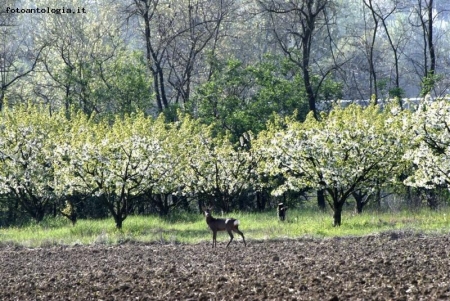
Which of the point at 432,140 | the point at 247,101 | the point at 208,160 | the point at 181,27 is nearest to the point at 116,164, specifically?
the point at 208,160

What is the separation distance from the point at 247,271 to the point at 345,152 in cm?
1072

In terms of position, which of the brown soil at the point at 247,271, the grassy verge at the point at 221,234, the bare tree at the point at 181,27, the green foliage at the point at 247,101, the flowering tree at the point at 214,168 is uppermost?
the bare tree at the point at 181,27

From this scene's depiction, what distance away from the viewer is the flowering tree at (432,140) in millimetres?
22031

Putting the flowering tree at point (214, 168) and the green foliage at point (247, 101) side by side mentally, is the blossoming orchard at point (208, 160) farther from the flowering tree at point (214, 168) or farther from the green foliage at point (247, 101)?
the green foliage at point (247, 101)

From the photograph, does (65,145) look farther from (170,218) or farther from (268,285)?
(268,285)

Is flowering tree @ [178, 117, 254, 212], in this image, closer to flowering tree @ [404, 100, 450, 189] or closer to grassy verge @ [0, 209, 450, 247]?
grassy verge @ [0, 209, 450, 247]

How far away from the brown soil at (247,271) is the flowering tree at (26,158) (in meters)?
10.6

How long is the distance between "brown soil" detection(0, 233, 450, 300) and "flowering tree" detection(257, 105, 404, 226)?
166 inches

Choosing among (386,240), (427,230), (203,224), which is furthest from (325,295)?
(203,224)

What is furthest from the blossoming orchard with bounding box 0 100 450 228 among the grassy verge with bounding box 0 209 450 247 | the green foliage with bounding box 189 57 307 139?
the green foliage with bounding box 189 57 307 139

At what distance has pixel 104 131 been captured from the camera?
29.0 m

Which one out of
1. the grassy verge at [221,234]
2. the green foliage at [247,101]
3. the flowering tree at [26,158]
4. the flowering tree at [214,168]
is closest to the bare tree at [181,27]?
the green foliage at [247,101]

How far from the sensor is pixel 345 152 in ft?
80.2

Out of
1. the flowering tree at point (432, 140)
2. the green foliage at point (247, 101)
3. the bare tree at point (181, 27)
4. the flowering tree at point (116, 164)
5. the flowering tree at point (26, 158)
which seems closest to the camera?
the flowering tree at point (432, 140)
